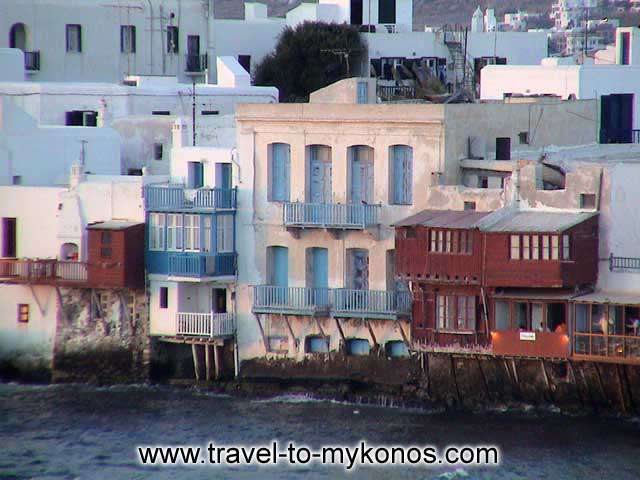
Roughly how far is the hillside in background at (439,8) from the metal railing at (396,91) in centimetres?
6396

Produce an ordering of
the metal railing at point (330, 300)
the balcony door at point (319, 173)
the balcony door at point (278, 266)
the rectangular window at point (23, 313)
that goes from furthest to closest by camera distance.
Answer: the rectangular window at point (23, 313), the balcony door at point (278, 266), the balcony door at point (319, 173), the metal railing at point (330, 300)

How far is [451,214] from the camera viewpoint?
6444 cm

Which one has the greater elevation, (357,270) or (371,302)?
(357,270)

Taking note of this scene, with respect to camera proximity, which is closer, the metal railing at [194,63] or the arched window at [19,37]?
the arched window at [19,37]

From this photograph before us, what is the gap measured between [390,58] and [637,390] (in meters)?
38.2

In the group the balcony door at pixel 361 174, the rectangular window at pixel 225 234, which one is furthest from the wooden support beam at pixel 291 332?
the balcony door at pixel 361 174

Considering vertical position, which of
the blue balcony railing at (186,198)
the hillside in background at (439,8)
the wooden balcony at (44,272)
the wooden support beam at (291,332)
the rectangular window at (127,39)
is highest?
the hillside in background at (439,8)

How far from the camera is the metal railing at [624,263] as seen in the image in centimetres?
6278

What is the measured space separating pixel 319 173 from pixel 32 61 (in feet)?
90.4

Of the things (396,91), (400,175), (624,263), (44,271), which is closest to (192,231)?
(44,271)

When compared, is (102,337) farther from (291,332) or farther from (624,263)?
(624,263)

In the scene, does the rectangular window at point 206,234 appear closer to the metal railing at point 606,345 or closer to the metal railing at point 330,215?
the metal railing at point 330,215

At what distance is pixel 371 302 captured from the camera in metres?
66.2

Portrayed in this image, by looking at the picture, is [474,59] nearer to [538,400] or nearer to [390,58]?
[390,58]
